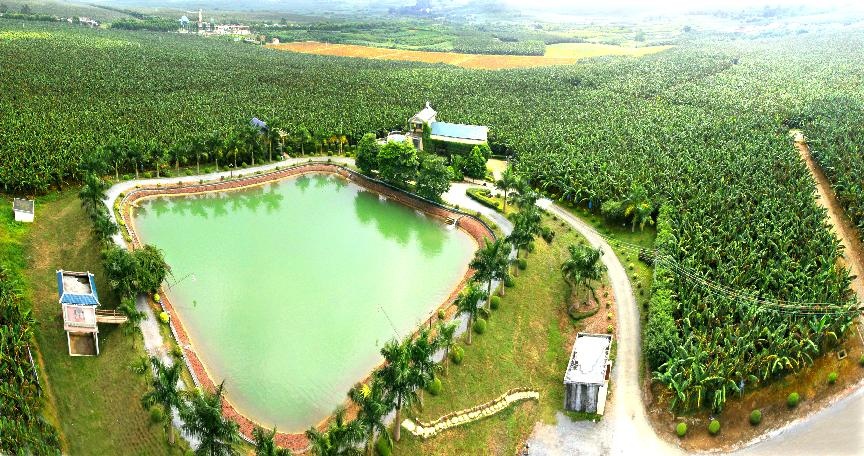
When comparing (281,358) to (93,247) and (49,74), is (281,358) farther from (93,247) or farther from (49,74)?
(49,74)

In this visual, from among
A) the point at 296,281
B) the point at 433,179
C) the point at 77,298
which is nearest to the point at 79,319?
the point at 77,298

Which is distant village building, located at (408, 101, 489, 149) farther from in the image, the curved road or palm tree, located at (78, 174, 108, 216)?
the curved road

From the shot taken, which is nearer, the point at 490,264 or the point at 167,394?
the point at 167,394

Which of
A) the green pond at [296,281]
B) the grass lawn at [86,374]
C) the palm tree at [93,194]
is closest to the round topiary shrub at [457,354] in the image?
the green pond at [296,281]

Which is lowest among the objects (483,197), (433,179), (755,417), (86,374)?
(86,374)

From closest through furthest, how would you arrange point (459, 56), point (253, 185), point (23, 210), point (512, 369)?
1. point (512, 369)
2. point (23, 210)
3. point (253, 185)
4. point (459, 56)

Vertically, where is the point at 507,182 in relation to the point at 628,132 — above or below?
below

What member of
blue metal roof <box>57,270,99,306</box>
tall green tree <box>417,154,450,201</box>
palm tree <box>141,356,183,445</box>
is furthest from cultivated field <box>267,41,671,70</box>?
palm tree <box>141,356,183,445</box>

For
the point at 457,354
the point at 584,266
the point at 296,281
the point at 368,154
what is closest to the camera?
the point at 457,354

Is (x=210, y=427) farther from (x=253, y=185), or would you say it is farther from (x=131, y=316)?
(x=253, y=185)
